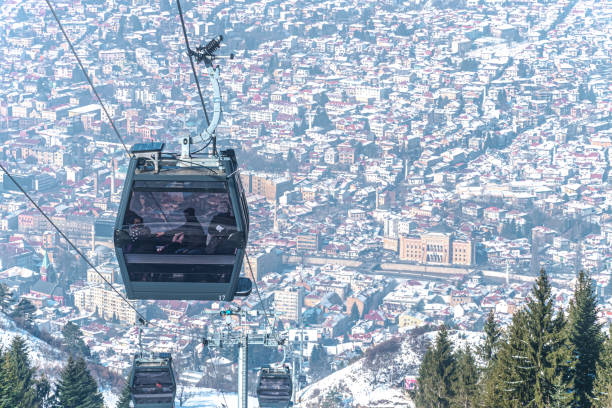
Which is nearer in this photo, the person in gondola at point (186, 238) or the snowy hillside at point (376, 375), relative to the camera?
the person in gondola at point (186, 238)

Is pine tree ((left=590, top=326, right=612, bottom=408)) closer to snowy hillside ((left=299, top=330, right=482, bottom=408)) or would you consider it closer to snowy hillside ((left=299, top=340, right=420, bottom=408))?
snowy hillside ((left=299, top=340, right=420, bottom=408))

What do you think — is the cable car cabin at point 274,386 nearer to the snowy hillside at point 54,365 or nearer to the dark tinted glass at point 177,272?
the dark tinted glass at point 177,272

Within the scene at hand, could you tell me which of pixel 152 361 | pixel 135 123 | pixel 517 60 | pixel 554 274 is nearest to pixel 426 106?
pixel 517 60

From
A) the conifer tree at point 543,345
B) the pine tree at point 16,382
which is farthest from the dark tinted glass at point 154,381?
the conifer tree at point 543,345

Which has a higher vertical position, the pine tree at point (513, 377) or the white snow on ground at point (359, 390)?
the pine tree at point (513, 377)

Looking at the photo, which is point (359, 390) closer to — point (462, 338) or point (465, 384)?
point (462, 338)

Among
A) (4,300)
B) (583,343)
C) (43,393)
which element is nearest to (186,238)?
(583,343)
